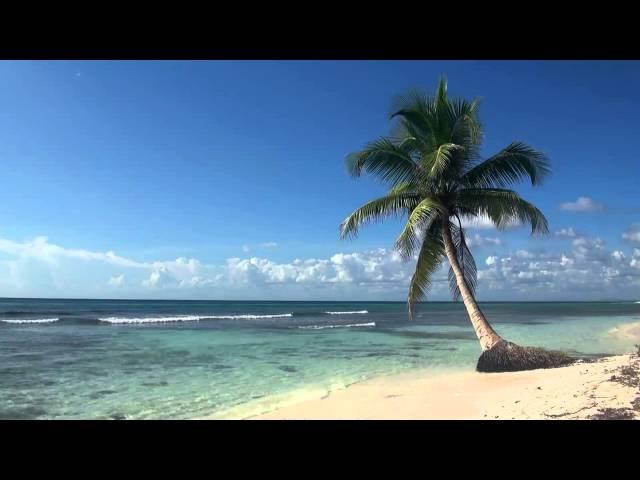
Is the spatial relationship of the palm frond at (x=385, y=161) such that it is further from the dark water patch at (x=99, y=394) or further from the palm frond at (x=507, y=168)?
the dark water patch at (x=99, y=394)

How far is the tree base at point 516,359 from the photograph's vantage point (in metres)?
10.6

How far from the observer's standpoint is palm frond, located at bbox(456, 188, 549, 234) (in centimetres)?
1156

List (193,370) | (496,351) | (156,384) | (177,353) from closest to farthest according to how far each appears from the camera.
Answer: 1. (156,384)
2. (496,351)
3. (193,370)
4. (177,353)

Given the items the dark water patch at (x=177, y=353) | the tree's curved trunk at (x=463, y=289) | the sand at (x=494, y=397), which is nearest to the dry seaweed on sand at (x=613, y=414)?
the sand at (x=494, y=397)

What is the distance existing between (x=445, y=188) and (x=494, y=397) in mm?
6142

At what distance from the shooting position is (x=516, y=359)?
10.7 m

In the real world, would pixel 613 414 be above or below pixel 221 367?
above

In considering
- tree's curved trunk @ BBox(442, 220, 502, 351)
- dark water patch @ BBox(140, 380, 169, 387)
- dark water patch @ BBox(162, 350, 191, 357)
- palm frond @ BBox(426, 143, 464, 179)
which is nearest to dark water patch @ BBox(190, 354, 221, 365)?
dark water patch @ BBox(162, 350, 191, 357)

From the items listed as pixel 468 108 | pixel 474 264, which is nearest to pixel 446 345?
pixel 474 264

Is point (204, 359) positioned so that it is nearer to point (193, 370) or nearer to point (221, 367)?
point (221, 367)

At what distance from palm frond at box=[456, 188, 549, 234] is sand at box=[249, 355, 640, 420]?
3972 mm

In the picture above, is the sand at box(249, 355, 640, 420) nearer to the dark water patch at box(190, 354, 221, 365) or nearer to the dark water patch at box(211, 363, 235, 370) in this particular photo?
the dark water patch at box(211, 363, 235, 370)

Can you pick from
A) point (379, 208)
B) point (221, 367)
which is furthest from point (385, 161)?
point (221, 367)
